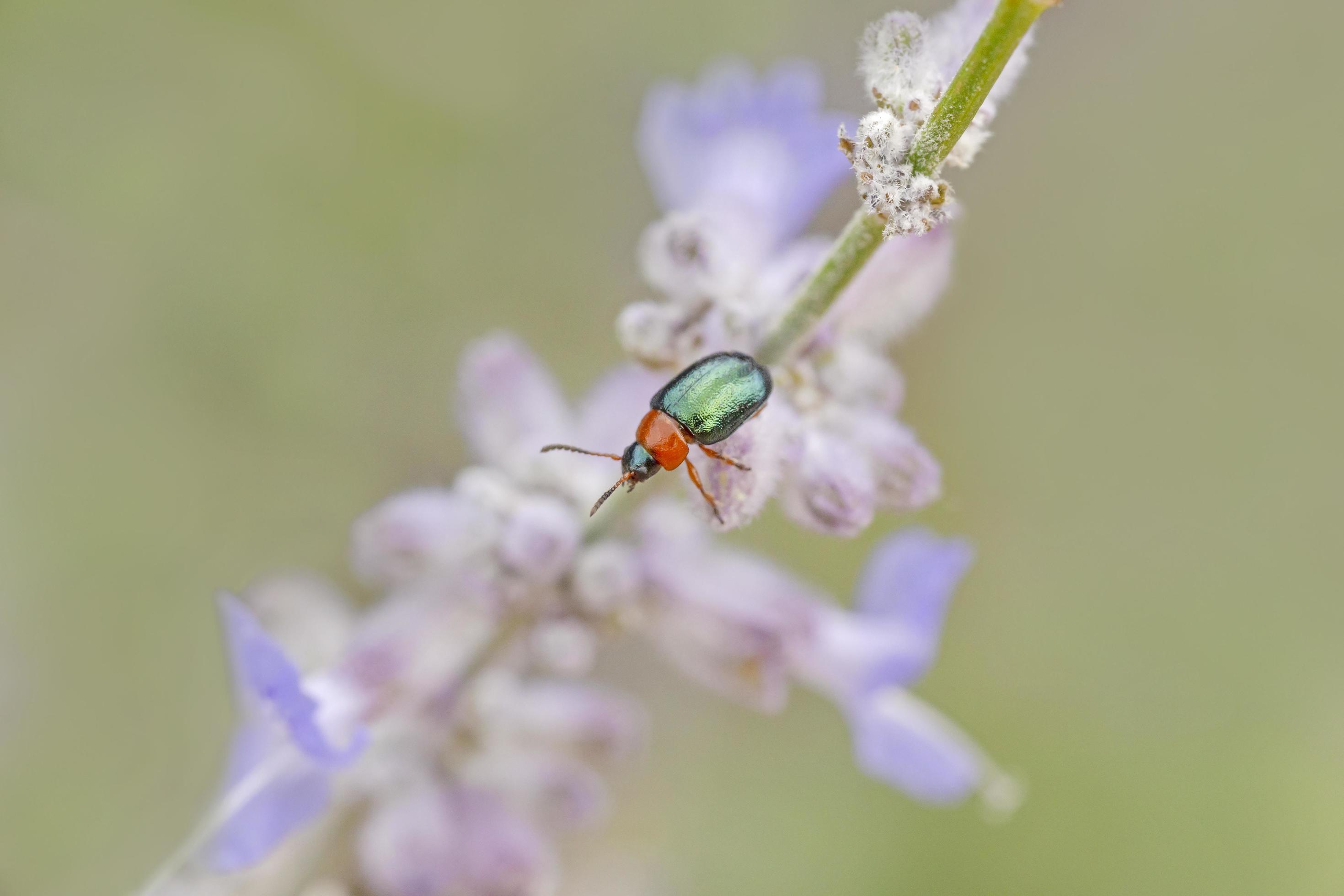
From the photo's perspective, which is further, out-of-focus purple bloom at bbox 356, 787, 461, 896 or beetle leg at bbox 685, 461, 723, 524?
out-of-focus purple bloom at bbox 356, 787, 461, 896

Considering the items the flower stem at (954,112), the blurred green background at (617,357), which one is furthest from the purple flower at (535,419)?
the blurred green background at (617,357)

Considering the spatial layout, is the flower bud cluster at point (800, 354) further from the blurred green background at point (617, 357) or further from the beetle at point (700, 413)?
the blurred green background at point (617, 357)

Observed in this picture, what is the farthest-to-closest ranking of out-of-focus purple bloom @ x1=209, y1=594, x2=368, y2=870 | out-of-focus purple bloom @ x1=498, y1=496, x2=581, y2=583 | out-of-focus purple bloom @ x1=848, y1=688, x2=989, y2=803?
out-of-focus purple bloom @ x1=848, y1=688, x2=989, y2=803
out-of-focus purple bloom @ x1=498, y1=496, x2=581, y2=583
out-of-focus purple bloom @ x1=209, y1=594, x2=368, y2=870

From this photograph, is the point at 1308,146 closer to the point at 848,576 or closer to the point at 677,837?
the point at 848,576

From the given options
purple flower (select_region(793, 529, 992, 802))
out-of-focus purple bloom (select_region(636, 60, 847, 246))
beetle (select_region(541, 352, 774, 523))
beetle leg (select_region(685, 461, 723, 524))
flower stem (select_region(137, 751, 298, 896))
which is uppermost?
out-of-focus purple bloom (select_region(636, 60, 847, 246))

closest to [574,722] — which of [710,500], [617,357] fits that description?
[710,500]

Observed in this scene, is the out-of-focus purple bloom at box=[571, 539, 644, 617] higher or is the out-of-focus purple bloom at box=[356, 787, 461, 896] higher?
the out-of-focus purple bloom at box=[571, 539, 644, 617]

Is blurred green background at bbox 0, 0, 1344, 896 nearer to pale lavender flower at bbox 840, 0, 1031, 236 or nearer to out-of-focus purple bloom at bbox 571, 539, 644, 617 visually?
out-of-focus purple bloom at bbox 571, 539, 644, 617

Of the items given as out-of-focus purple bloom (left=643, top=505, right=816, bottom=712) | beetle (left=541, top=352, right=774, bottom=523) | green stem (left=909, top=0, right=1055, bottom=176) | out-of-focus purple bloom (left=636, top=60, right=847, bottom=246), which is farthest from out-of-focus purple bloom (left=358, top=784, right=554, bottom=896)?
green stem (left=909, top=0, right=1055, bottom=176)
